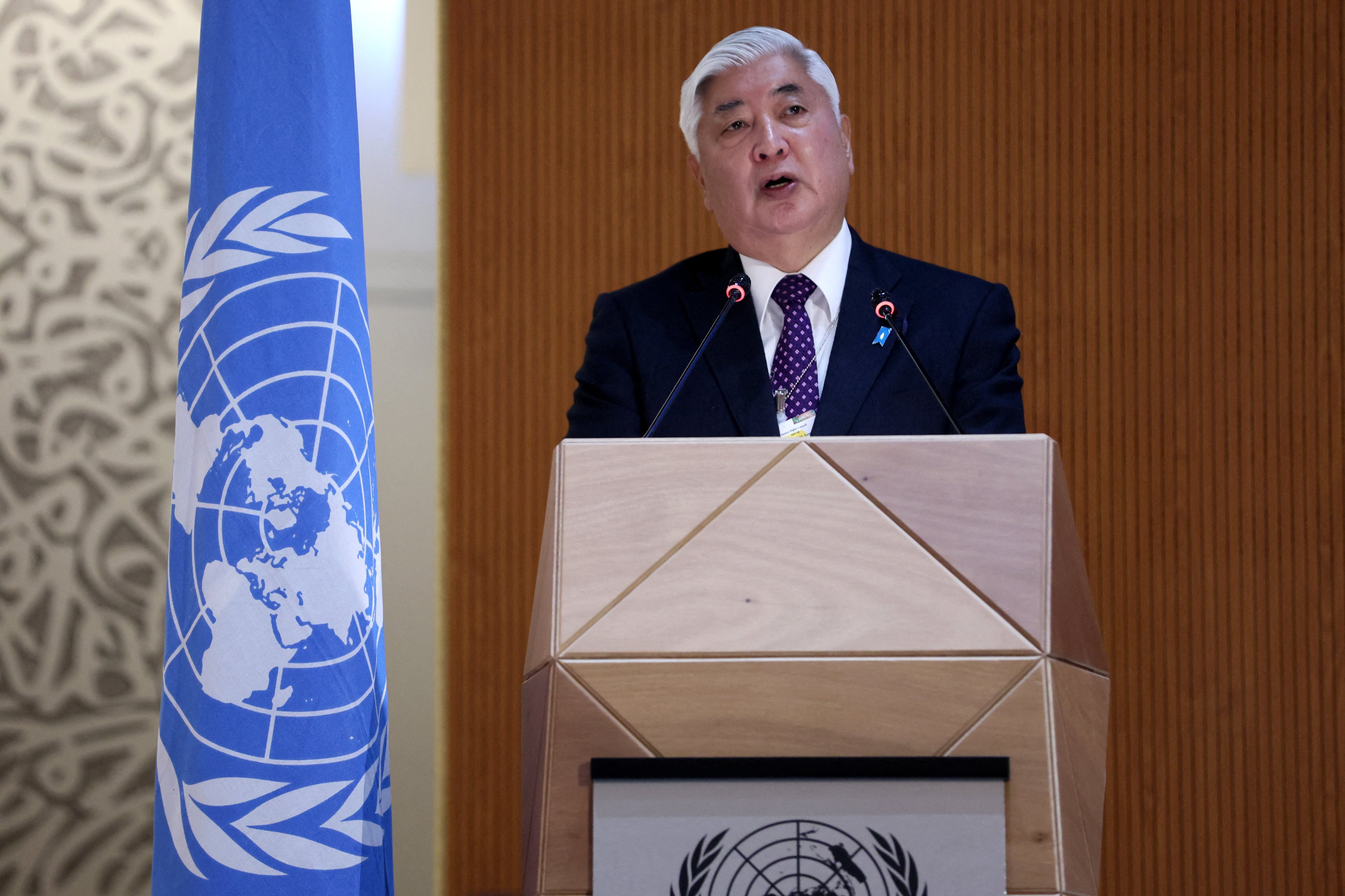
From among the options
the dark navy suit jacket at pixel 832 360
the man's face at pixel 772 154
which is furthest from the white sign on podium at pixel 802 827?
the man's face at pixel 772 154

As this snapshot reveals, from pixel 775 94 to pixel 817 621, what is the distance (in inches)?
41.5

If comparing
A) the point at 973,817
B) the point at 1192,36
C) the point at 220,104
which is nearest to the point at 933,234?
the point at 1192,36

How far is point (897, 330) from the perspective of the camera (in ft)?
4.94

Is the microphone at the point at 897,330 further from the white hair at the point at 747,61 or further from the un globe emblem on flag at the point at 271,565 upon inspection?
the un globe emblem on flag at the point at 271,565

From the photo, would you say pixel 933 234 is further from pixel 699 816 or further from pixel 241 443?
pixel 699 816

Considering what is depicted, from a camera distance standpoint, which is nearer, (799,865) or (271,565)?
(799,865)

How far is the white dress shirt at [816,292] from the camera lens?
1785 mm

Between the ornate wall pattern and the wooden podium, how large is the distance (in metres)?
1.89

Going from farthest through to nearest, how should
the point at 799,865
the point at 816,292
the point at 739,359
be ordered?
the point at 816,292, the point at 739,359, the point at 799,865

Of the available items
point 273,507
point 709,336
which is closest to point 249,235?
point 273,507

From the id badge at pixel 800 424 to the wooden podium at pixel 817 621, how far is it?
1.53 feet

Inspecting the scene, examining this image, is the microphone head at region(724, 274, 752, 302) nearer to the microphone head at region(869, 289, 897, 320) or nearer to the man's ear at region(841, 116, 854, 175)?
the microphone head at region(869, 289, 897, 320)

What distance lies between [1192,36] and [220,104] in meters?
2.54

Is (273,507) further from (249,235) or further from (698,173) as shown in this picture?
(698,173)
